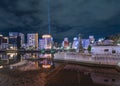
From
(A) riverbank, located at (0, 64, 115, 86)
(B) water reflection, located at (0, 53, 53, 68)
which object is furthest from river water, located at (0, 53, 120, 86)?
(B) water reflection, located at (0, 53, 53, 68)

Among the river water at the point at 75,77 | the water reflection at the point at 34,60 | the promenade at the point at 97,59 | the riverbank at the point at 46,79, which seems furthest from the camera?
the water reflection at the point at 34,60

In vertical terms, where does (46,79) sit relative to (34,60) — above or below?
above

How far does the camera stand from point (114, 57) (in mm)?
42125

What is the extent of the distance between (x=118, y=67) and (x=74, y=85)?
17.2 meters

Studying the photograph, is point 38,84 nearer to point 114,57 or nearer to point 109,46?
point 114,57

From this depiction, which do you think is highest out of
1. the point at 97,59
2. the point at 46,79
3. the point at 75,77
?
the point at 97,59

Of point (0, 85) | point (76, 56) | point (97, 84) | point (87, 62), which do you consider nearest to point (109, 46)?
point (87, 62)

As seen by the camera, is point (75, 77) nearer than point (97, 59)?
Yes

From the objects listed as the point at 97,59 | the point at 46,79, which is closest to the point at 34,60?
the point at 97,59

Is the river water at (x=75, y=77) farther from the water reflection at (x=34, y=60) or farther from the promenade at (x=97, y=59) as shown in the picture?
the water reflection at (x=34, y=60)

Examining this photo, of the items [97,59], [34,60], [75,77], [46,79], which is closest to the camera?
[46,79]

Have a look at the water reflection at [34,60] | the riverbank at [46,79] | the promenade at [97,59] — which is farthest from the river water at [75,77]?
the water reflection at [34,60]

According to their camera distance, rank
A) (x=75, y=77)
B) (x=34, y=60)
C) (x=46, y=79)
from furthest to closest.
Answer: (x=34, y=60), (x=75, y=77), (x=46, y=79)

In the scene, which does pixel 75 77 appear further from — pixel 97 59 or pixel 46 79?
pixel 97 59
